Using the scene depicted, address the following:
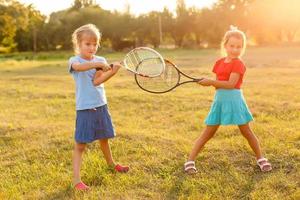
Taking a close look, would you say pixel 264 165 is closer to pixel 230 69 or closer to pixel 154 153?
pixel 230 69

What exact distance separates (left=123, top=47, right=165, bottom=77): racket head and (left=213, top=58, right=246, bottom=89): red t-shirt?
2.12 feet

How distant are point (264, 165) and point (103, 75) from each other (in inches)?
78.5

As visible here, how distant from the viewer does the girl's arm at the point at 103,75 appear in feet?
A: 15.2

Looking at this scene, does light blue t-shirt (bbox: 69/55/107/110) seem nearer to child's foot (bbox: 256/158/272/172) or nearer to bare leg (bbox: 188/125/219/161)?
bare leg (bbox: 188/125/219/161)

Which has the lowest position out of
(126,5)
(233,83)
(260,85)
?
(260,85)

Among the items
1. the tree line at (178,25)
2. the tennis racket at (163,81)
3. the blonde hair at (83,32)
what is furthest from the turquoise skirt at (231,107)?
the tree line at (178,25)

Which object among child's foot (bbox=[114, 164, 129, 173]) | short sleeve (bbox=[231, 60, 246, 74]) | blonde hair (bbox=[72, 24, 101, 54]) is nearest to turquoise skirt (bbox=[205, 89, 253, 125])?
short sleeve (bbox=[231, 60, 246, 74])

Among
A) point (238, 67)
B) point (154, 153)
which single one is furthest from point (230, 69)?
point (154, 153)

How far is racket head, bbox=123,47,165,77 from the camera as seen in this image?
499 cm

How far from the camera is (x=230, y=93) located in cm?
516

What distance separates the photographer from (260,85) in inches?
521

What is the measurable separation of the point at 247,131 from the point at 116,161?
63.0 inches

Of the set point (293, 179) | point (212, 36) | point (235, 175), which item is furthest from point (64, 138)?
point (212, 36)

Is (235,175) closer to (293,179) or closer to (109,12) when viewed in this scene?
(293,179)
